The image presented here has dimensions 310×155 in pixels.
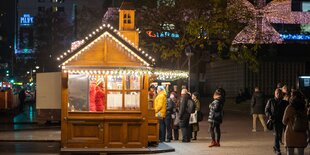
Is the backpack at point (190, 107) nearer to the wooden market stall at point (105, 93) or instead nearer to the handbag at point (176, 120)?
the handbag at point (176, 120)

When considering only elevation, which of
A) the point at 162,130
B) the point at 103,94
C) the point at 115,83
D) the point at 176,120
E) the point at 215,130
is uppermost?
the point at 115,83

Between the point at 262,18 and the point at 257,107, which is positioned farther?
the point at 262,18

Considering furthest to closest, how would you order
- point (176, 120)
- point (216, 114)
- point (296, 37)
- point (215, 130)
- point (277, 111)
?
point (296, 37)
point (176, 120)
point (215, 130)
point (216, 114)
point (277, 111)

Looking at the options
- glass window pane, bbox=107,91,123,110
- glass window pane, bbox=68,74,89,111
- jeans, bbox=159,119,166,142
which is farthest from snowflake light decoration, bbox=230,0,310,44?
glass window pane, bbox=68,74,89,111

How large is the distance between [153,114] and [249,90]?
3488 centimetres

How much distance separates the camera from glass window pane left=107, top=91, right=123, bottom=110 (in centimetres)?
1788

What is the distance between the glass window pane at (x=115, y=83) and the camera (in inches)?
708

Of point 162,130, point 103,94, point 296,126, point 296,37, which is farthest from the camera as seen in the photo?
point 296,37

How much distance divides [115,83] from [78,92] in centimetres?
112

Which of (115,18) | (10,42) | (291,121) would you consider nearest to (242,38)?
(115,18)

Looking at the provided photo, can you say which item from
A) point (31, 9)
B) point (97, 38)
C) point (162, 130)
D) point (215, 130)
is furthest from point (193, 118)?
point (31, 9)

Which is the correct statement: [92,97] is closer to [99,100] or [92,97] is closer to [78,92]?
[99,100]

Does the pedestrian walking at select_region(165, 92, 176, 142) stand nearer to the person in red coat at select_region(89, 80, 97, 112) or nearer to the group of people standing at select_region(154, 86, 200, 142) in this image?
the group of people standing at select_region(154, 86, 200, 142)

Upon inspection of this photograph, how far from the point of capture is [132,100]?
18.0 metres
